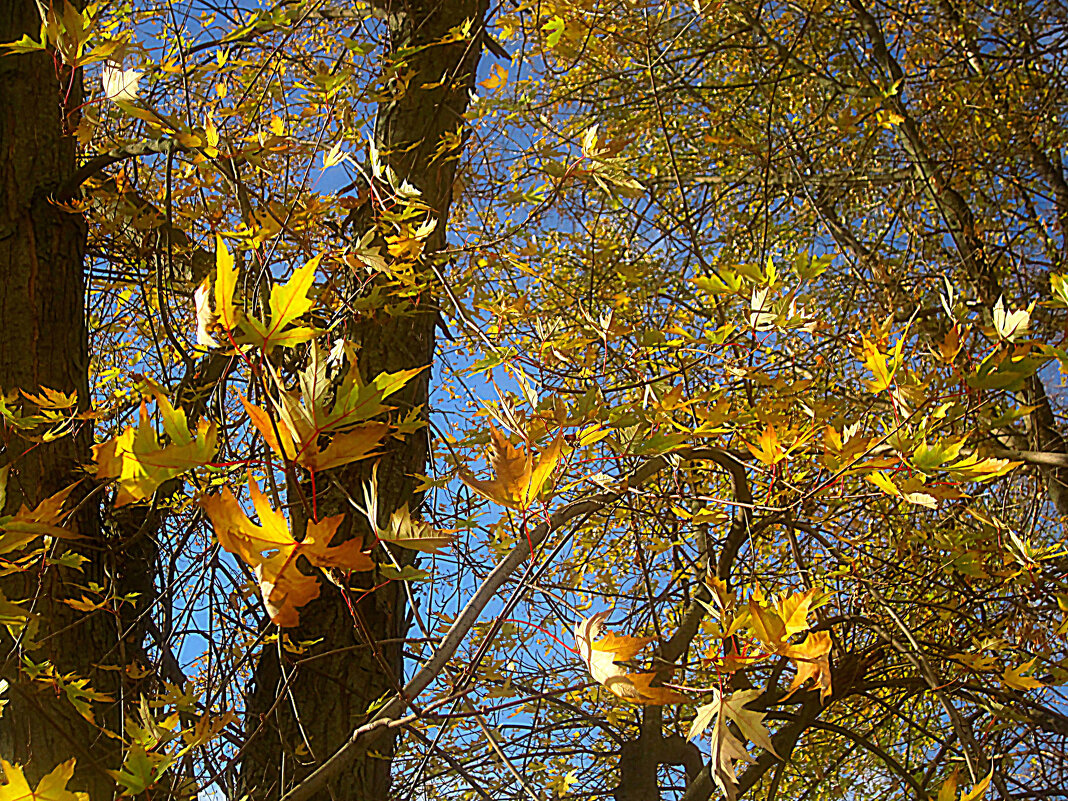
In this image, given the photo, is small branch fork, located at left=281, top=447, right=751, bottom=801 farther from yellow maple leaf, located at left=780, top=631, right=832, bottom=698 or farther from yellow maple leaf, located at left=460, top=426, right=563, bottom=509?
yellow maple leaf, located at left=780, top=631, right=832, bottom=698

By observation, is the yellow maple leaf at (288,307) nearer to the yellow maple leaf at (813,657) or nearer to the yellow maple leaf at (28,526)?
the yellow maple leaf at (28,526)

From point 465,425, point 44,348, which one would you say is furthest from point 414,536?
point 465,425

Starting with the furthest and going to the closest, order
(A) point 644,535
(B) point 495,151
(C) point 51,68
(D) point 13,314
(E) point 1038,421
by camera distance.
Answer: (E) point 1038,421 → (A) point 644,535 → (B) point 495,151 → (C) point 51,68 → (D) point 13,314

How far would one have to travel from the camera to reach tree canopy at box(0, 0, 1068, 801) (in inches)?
30.4

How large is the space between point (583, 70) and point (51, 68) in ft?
6.50

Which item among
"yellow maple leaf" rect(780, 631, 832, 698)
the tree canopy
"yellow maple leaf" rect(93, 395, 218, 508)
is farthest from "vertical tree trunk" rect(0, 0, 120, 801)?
"yellow maple leaf" rect(780, 631, 832, 698)

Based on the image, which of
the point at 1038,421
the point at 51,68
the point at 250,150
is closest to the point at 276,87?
the point at 51,68

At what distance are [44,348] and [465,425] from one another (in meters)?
1.21

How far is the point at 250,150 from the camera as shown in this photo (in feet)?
4.24

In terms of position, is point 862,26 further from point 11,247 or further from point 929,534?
point 11,247

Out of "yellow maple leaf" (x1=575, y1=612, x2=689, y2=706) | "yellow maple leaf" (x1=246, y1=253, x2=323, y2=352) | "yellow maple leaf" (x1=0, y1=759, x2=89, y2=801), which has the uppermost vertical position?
"yellow maple leaf" (x1=246, y1=253, x2=323, y2=352)

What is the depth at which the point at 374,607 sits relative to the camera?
179cm

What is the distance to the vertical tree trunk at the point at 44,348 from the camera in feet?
4.82

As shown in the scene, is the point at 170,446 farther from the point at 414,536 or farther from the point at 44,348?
the point at 44,348
